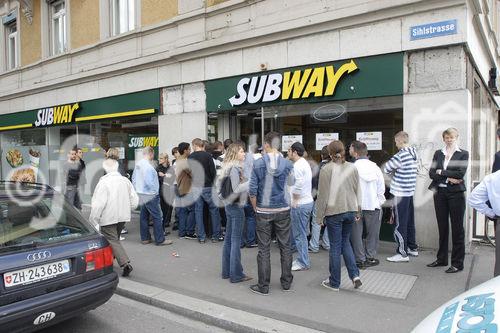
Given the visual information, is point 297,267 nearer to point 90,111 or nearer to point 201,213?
point 201,213

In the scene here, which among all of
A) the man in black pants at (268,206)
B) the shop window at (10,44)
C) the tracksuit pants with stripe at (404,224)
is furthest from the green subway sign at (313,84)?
the shop window at (10,44)

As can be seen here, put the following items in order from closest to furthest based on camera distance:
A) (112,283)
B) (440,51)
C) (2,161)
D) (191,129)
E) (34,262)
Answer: (34,262)
(112,283)
(440,51)
(191,129)
(2,161)

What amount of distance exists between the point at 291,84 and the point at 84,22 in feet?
25.3

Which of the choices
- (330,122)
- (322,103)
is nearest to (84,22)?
(322,103)

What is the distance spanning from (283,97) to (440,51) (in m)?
2.87

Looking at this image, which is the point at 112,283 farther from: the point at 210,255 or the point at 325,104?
the point at 325,104

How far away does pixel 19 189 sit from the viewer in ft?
13.6

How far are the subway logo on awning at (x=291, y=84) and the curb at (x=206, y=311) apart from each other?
4.52 metres

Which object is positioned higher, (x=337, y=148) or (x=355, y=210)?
(x=337, y=148)

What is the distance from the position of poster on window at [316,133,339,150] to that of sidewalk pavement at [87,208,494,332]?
7.08ft

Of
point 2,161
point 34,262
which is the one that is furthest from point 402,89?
point 2,161

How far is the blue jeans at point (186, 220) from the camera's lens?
8.11 metres

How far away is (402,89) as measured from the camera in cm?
692

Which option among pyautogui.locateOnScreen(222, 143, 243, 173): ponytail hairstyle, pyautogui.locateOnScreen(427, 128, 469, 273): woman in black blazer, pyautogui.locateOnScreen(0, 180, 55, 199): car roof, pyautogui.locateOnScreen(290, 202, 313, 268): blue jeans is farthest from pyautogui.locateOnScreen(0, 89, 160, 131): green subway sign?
pyautogui.locateOnScreen(427, 128, 469, 273): woman in black blazer
